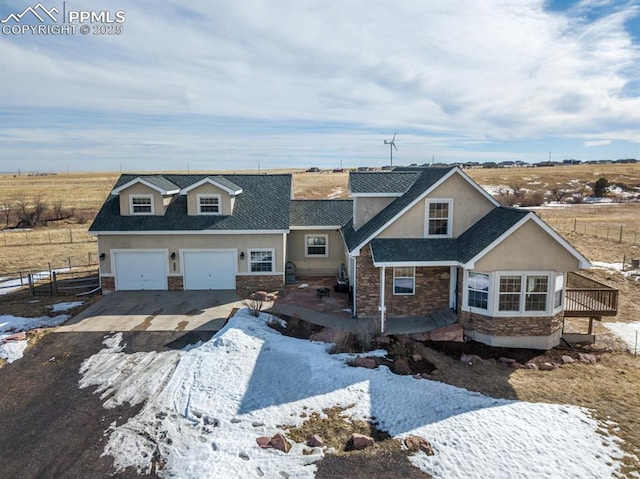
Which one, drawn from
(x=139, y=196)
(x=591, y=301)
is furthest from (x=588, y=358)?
(x=139, y=196)

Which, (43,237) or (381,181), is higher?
(381,181)

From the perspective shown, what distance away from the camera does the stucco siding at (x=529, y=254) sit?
592 inches

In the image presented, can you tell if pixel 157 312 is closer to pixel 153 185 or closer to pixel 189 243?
pixel 189 243

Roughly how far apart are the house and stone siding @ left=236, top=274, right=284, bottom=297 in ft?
0.18

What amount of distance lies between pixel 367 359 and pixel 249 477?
592 centimetres

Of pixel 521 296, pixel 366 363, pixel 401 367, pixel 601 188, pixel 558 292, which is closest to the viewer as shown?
pixel 401 367

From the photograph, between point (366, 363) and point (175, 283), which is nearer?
point (366, 363)

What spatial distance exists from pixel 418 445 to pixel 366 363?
3995 millimetres

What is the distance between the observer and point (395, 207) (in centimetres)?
1919

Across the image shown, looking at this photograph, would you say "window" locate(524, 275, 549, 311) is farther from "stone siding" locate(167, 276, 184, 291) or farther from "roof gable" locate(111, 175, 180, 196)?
"roof gable" locate(111, 175, 180, 196)

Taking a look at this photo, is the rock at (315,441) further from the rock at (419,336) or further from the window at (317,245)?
the window at (317,245)

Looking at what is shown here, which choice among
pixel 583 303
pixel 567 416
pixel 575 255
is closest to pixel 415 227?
pixel 575 255

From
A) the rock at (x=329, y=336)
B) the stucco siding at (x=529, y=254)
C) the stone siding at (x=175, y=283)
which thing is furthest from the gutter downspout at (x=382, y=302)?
the stone siding at (x=175, y=283)

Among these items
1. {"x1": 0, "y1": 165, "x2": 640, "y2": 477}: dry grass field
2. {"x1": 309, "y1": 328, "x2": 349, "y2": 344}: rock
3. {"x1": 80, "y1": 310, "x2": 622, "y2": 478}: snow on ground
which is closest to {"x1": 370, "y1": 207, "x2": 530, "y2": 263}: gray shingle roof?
{"x1": 309, "y1": 328, "x2": 349, "y2": 344}: rock
